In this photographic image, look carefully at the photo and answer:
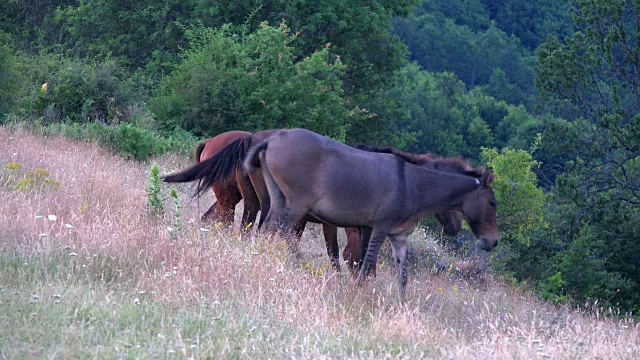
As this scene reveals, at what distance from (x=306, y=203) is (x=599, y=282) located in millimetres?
13007

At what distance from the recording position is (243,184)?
965 cm

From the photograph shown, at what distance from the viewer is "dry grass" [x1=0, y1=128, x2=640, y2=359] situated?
5488 millimetres

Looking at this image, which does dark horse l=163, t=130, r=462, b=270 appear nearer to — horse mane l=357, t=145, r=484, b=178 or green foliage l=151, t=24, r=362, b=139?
horse mane l=357, t=145, r=484, b=178

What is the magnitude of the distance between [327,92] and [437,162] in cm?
1382

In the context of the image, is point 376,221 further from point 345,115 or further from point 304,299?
point 345,115

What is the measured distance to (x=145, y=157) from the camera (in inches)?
603

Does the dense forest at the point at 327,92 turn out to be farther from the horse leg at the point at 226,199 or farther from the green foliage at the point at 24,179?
the horse leg at the point at 226,199

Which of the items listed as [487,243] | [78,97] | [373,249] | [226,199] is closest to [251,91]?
[78,97]

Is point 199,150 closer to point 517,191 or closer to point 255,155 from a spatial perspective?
point 255,155

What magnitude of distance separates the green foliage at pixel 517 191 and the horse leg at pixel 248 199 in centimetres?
892

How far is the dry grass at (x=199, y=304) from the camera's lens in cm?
549

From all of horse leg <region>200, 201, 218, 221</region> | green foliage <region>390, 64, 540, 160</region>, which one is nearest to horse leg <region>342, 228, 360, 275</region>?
horse leg <region>200, 201, 218, 221</region>

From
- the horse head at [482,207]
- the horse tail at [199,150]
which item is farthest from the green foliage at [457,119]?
the horse head at [482,207]

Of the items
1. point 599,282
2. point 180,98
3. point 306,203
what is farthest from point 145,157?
point 599,282
